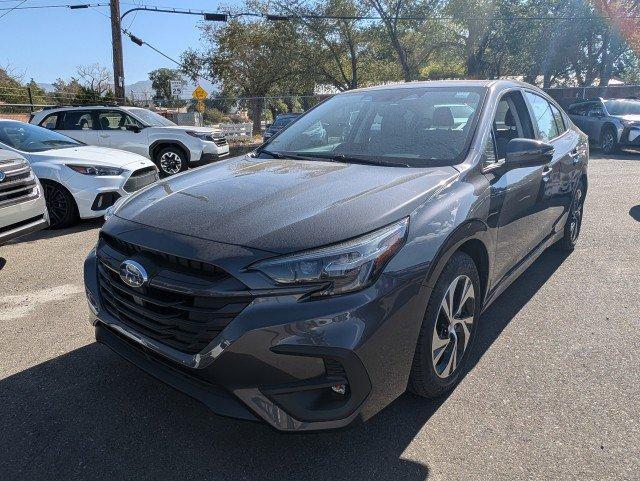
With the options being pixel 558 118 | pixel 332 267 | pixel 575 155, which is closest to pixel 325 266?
pixel 332 267

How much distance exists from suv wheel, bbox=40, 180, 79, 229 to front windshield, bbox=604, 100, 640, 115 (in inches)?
605

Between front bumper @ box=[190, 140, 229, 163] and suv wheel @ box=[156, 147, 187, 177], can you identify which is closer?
suv wheel @ box=[156, 147, 187, 177]

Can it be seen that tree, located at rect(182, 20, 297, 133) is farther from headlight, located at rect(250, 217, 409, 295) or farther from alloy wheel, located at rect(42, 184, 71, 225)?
headlight, located at rect(250, 217, 409, 295)

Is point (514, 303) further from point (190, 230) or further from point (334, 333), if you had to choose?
point (190, 230)

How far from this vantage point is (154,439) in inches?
98.0

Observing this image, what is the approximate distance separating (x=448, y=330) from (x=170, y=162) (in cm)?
968

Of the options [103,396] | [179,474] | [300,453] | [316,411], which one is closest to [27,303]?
[103,396]

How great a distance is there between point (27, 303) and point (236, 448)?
2.70 m

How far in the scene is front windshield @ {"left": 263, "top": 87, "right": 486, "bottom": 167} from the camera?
3.10 metres

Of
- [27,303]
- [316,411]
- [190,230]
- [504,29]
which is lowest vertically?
[27,303]

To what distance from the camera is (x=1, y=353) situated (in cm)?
334

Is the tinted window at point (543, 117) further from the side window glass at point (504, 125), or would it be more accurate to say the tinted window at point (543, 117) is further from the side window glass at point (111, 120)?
the side window glass at point (111, 120)

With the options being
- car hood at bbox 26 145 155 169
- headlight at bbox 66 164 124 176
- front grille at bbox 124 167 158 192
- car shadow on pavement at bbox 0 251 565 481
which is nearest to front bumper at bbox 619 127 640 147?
front grille at bbox 124 167 158 192

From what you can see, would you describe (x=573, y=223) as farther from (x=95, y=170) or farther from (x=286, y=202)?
(x=95, y=170)
